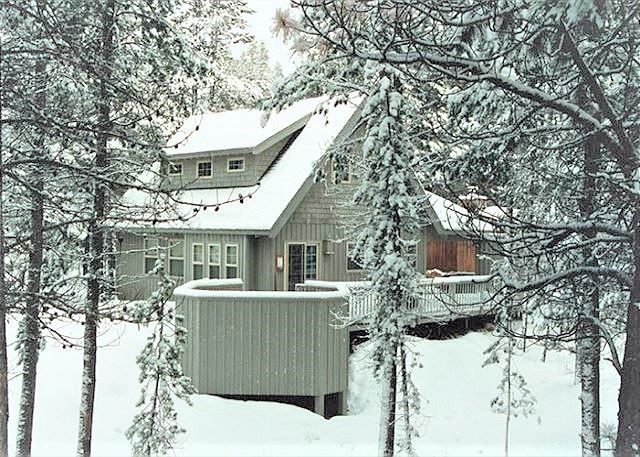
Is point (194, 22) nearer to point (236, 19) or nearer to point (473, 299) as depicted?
point (236, 19)

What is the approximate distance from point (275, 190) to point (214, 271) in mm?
2818

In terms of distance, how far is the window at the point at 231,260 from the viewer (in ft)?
51.5

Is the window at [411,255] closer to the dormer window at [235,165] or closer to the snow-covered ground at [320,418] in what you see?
the snow-covered ground at [320,418]

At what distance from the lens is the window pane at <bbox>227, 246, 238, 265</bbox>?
51.5 feet

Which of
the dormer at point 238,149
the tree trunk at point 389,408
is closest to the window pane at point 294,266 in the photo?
the dormer at point 238,149

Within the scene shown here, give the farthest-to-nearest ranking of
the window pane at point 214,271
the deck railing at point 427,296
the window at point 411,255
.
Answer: the window pane at point 214,271
the deck railing at point 427,296
the window at point 411,255

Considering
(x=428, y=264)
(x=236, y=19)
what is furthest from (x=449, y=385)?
(x=236, y=19)

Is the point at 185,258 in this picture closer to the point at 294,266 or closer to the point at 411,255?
the point at 294,266

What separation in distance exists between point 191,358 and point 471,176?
8.29 metres

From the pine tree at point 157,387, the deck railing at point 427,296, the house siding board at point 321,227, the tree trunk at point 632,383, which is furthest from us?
the house siding board at point 321,227

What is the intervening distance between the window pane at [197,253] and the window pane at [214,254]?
387 mm

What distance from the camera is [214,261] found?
16297 mm

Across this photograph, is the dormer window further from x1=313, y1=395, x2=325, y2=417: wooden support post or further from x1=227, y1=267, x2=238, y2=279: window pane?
x1=313, y1=395, x2=325, y2=417: wooden support post

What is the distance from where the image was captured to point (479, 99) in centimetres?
537
